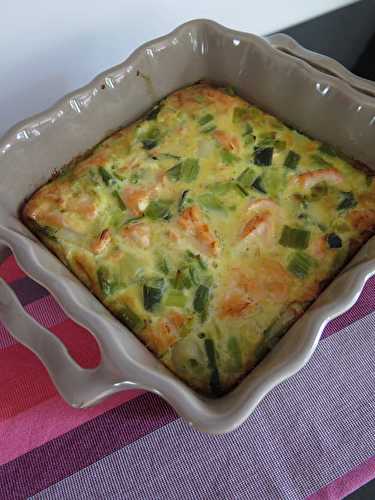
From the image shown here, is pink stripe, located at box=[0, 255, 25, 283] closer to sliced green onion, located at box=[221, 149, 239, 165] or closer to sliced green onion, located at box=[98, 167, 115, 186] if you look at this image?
sliced green onion, located at box=[98, 167, 115, 186]

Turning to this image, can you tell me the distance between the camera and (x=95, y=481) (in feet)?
2.87

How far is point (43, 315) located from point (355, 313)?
610 mm

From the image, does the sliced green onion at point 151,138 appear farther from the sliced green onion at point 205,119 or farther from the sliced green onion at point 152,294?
the sliced green onion at point 152,294

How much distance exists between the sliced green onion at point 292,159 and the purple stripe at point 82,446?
55 cm

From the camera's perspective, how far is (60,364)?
33.0 inches

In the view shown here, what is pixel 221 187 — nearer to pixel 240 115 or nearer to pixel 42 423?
pixel 240 115

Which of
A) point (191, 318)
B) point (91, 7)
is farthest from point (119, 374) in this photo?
point (91, 7)

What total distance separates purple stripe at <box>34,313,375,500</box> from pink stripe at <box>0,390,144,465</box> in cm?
8

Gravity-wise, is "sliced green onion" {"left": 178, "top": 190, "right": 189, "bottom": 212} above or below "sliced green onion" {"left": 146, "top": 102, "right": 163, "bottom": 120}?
below

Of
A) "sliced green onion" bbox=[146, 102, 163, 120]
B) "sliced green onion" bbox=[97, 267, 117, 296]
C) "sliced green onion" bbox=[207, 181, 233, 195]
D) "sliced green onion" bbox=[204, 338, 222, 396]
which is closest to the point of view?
"sliced green onion" bbox=[204, 338, 222, 396]

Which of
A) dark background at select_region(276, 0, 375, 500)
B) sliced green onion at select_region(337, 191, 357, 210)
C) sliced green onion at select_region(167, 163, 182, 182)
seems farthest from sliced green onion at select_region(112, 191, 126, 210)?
dark background at select_region(276, 0, 375, 500)

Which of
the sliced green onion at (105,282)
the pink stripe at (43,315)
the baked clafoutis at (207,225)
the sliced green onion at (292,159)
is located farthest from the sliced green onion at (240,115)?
the pink stripe at (43,315)

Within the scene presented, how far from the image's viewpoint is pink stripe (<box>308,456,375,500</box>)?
0.86m

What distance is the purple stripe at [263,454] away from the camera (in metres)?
0.86
